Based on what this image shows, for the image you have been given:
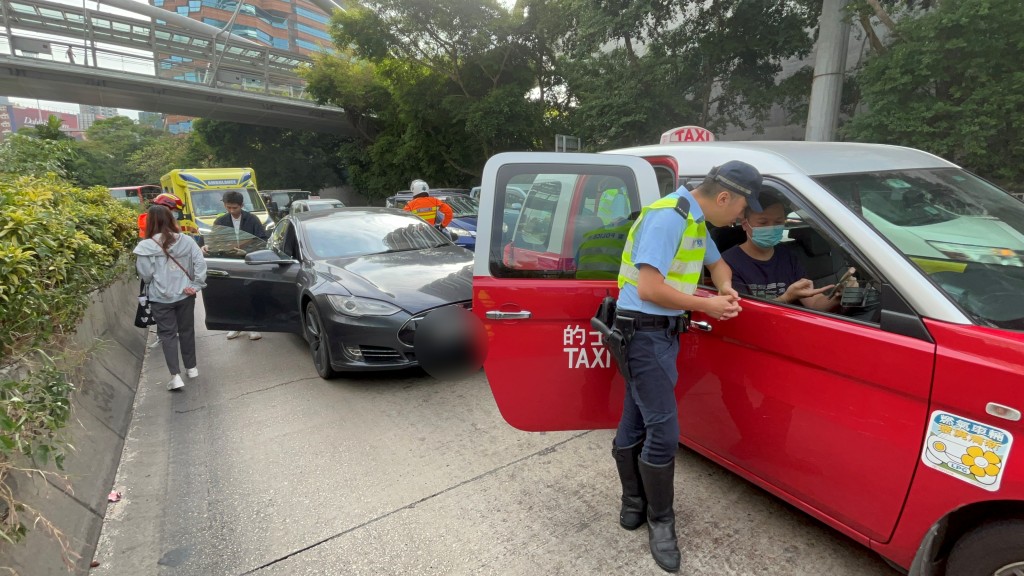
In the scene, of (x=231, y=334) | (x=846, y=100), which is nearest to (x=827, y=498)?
(x=231, y=334)

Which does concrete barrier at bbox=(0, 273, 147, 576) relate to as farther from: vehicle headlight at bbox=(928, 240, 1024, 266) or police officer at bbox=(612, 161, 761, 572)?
vehicle headlight at bbox=(928, 240, 1024, 266)

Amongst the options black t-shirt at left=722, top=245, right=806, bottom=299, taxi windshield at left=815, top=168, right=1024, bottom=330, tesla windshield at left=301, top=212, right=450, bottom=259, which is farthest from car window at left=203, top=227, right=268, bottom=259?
taxi windshield at left=815, top=168, right=1024, bottom=330

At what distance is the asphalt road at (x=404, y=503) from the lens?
254 cm

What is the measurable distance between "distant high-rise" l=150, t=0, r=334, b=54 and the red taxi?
9471cm

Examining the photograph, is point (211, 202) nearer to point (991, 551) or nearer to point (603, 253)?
point (603, 253)

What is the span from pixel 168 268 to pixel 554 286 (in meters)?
3.77

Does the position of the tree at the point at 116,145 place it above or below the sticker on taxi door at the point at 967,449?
above

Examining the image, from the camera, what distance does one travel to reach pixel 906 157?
264 centimetres

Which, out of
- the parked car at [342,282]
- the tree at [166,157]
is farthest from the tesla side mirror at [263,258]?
the tree at [166,157]

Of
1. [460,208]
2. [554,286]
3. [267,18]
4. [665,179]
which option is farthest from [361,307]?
[267,18]

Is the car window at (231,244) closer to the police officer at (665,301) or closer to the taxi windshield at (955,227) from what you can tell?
the police officer at (665,301)

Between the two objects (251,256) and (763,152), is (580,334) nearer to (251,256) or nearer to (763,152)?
(763,152)

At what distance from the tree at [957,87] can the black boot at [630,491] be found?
7.56m

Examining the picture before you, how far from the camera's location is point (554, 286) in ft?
8.87
